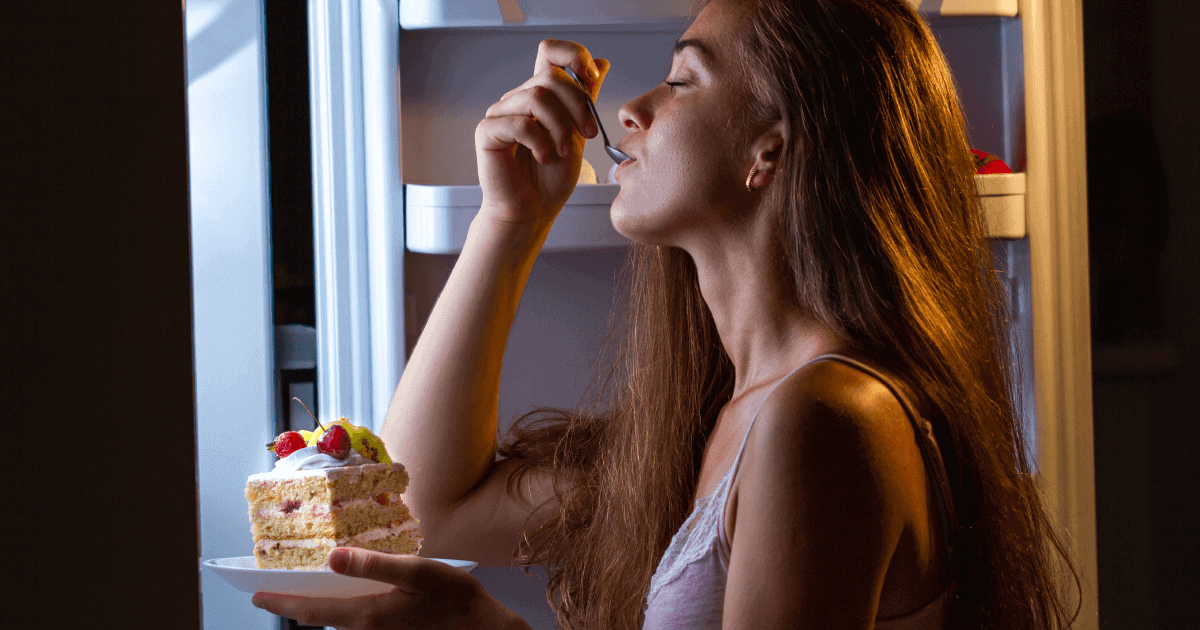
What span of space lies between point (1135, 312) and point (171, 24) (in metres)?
1.45

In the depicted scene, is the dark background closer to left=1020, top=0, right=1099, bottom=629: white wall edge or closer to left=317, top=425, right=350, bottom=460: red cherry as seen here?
left=317, top=425, right=350, bottom=460: red cherry

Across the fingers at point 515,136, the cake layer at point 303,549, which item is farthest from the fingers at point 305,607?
the fingers at point 515,136

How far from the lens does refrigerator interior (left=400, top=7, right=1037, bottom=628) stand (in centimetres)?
118

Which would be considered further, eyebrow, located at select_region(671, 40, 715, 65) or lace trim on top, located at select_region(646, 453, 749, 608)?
eyebrow, located at select_region(671, 40, 715, 65)

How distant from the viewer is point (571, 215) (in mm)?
1134

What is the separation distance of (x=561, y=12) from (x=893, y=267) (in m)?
0.53

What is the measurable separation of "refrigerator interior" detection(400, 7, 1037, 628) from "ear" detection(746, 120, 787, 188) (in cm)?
35

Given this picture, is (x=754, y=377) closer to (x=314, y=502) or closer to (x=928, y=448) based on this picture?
(x=928, y=448)

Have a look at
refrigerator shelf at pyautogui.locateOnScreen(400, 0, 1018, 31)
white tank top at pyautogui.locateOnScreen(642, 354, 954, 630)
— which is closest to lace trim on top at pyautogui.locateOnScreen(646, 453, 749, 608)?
white tank top at pyautogui.locateOnScreen(642, 354, 954, 630)

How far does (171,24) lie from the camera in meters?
0.18

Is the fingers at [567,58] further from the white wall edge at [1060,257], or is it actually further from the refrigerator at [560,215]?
the white wall edge at [1060,257]

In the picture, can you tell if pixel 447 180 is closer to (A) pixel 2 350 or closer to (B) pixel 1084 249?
(B) pixel 1084 249

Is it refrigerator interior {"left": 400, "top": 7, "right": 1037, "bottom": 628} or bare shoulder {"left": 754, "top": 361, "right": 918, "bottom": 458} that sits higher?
refrigerator interior {"left": 400, "top": 7, "right": 1037, "bottom": 628}

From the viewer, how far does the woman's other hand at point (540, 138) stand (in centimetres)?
100
